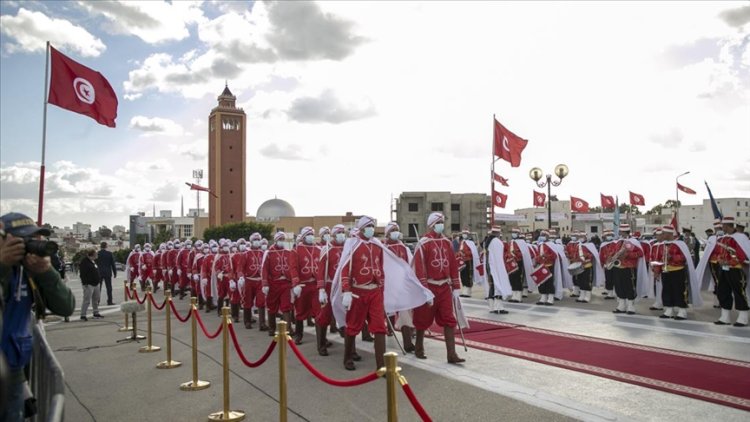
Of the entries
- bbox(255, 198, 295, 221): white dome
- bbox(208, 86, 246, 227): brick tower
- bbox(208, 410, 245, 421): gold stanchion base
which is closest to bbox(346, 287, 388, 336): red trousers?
bbox(208, 410, 245, 421): gold stanchion base

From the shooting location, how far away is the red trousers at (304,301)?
10.4 meters

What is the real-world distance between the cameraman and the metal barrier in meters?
0.15

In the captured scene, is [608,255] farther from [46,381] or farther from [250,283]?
[46,381]

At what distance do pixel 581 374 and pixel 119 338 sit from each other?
929 cm

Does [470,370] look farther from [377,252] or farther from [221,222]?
[221,222]

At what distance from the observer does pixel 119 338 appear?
38.2 ft

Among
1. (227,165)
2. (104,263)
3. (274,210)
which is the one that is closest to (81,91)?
(104,263)

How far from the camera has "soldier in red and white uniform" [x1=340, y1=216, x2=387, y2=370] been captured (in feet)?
25.8

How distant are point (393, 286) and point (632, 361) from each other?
12.0 feet

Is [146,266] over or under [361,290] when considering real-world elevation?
under

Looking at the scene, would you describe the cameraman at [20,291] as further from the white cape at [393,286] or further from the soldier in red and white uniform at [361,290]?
the white cape at [393,286]

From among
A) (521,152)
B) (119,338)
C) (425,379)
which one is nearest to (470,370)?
(425,379)

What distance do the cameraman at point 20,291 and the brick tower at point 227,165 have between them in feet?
271

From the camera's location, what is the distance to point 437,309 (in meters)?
8.55
